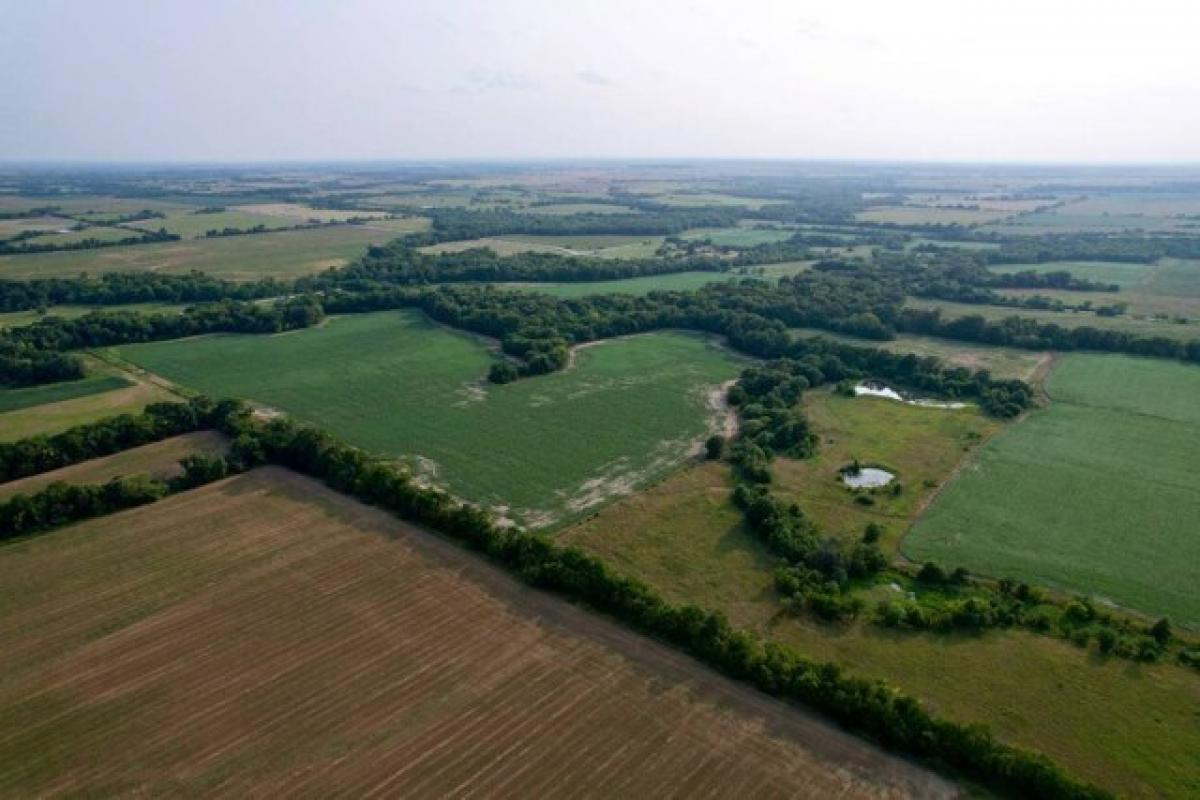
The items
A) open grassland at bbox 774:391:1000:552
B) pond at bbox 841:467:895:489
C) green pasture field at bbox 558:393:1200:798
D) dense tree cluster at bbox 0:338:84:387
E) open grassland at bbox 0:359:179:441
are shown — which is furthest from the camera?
dense tree cluster at bbox 0:338:84:387

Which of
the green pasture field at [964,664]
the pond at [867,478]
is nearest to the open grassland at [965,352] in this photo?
the pond at [867,478]

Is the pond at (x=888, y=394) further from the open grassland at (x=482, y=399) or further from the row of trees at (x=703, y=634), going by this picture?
the row of trees at (x=703, y=634)

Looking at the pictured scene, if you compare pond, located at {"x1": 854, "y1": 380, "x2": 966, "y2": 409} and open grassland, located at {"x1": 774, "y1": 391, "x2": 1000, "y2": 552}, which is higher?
open grassland, located at {"x1": 774, "y1": 391, "x2": 1000, "y2": 552}

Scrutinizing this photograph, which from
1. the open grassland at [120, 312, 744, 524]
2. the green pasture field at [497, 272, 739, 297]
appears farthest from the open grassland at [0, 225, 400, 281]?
the open grassland at [120, 312, 744, 524]

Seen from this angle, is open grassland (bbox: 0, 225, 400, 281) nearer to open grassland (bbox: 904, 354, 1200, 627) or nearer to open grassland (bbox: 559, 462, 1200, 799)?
open grassland (bbox: 559, 462, 1200, 799)

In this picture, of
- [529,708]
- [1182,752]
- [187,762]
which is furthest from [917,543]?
[187,762]

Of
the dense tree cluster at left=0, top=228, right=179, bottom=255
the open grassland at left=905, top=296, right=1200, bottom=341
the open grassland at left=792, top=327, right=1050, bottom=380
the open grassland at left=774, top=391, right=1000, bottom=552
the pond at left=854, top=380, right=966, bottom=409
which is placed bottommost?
the pond at left=854, top=380, right=966, bottom=409

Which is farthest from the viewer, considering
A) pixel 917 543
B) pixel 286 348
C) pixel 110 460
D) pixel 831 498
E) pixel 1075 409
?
pixel 286 348

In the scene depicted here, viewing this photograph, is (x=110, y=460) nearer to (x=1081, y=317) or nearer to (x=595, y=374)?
(x=595, y=374)
